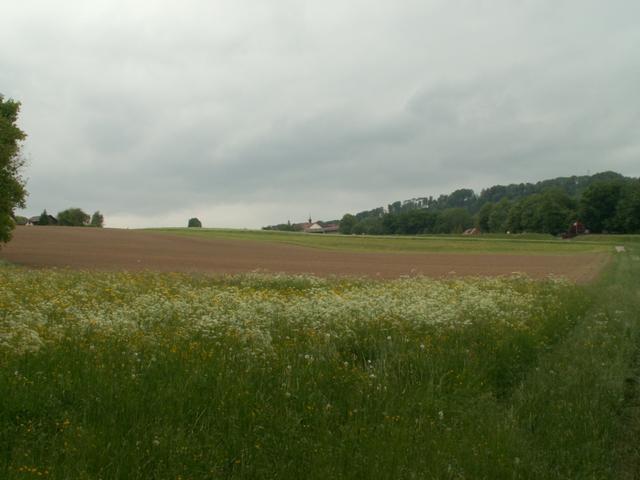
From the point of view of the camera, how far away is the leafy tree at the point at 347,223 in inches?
7037

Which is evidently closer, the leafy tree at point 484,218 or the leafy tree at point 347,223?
the leafy tree at point 484,218

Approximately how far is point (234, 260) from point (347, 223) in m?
137

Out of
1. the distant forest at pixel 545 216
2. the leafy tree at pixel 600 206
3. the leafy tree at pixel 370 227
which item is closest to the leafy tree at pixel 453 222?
the distant forest at pixel 545 216

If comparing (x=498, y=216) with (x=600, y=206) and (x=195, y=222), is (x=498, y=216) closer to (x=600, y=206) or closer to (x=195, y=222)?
(x=600, y=206)

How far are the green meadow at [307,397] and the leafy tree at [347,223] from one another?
167m

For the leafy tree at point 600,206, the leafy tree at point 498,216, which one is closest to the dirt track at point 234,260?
the leafy tree at point 600,206

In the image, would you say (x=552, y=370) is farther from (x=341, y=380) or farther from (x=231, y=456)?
(x=231, y=456)

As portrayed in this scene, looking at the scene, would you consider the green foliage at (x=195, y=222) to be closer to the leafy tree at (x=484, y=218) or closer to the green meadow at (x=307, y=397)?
the leafy tree at (x=484, y=218)

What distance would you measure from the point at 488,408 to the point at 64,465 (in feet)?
15.7

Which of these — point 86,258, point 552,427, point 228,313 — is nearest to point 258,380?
point 552,427

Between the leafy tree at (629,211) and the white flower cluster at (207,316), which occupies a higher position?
the leafy tree at (629,211)

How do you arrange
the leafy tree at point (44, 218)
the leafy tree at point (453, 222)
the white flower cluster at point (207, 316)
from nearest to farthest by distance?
1. the white flower cluster at point (207, 316)
2. the leafy tree at point (44, 218)
3. the leafy tree at point (453, 222)

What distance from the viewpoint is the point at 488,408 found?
707cm

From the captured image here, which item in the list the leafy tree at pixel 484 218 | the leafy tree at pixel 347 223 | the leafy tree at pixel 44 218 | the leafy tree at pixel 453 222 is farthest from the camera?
the leafy tree at pixel 347 223
